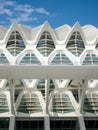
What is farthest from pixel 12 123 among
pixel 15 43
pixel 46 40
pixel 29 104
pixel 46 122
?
pixel 46 40

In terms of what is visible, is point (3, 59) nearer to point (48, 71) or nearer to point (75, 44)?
point (75, 44)

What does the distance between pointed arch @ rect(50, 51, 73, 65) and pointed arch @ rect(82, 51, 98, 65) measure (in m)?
2.19

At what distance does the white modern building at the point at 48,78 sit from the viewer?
26.1 meters

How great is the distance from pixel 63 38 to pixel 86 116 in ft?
47.0

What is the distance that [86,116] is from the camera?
30.7 m

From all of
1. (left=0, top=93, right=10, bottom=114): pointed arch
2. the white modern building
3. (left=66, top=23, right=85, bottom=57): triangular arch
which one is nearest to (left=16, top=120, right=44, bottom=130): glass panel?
the white modern building

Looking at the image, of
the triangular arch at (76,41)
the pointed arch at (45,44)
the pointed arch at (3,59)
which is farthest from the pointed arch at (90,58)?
the pointed arch at (3,59)

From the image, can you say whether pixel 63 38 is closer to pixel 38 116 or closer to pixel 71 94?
pixel 71 94

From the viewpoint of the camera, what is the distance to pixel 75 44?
130 feet

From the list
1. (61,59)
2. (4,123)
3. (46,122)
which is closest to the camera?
(46,122)

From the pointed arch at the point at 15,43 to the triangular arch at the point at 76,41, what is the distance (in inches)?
266

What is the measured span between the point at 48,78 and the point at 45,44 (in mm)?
13627

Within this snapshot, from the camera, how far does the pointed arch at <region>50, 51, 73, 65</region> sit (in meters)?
37.0

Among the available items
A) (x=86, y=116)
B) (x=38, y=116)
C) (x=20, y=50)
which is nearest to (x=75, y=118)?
(x=86, y=116)
